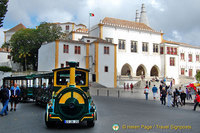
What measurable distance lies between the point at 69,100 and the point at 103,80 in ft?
121

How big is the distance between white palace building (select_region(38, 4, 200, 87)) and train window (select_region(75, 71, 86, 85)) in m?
33.0

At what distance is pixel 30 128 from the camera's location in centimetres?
895

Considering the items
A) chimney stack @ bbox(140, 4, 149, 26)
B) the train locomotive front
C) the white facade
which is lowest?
the train locomotive front

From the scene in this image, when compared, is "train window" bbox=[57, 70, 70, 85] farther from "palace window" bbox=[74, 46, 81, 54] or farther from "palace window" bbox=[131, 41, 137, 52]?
"palace window" bbox=[131, 41, 137, 52]

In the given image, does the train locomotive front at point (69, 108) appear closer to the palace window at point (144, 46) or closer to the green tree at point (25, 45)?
the green tree at point (25, 45)

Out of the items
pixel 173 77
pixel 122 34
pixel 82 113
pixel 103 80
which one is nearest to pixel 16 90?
pixel 82 113

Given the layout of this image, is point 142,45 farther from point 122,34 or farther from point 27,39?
point 27,39

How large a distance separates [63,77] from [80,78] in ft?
2.51

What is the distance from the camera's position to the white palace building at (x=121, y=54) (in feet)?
150

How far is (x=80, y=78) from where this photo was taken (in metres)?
10.9

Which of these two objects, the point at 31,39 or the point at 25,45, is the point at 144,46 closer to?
the point at 31,39

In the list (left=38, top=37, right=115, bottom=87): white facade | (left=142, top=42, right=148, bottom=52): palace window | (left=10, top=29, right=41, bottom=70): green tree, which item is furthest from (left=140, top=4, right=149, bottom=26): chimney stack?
(left=10, top=29, right=41, bottom=70): green tree

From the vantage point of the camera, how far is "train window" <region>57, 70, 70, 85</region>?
1056 cm

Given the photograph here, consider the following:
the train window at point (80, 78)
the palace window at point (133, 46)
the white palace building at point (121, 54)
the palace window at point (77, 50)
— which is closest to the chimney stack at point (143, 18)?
the white palace building at point (121, 54)
